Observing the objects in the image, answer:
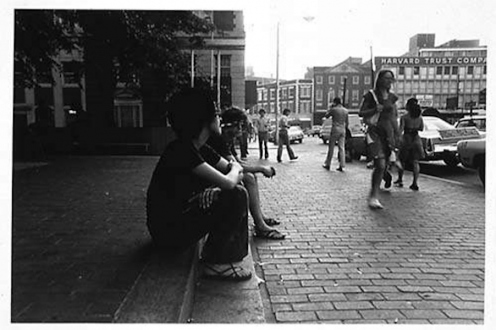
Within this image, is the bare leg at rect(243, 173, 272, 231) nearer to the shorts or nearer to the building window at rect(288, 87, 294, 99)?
the shorts

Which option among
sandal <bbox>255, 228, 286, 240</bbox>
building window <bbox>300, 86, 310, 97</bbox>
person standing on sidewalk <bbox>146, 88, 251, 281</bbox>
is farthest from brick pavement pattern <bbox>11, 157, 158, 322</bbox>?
building window <bbox>300, 86, 310, 97</bbox>

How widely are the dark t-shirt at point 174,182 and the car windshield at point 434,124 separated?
24.1 feet

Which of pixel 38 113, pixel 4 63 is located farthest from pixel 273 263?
pixel 38 113

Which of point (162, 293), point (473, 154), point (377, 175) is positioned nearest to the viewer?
point (162, 293)

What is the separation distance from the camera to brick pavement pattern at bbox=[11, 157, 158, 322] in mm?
1716

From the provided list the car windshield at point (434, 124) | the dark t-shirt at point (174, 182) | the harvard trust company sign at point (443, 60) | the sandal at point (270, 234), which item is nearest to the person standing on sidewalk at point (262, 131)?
the car windshield at point (434, 124)

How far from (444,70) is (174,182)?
5.65m

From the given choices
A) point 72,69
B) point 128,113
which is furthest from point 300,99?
point 72,69

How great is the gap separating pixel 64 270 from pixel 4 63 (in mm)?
1033

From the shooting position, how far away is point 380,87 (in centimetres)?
455

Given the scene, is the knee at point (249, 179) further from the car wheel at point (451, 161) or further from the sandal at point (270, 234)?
the car wheel at point (451, 161)

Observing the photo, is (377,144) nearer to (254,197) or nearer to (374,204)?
(374,204)

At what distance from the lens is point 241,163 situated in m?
A: 3.09

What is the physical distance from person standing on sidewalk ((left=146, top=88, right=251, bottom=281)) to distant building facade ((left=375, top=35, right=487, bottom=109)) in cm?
140
